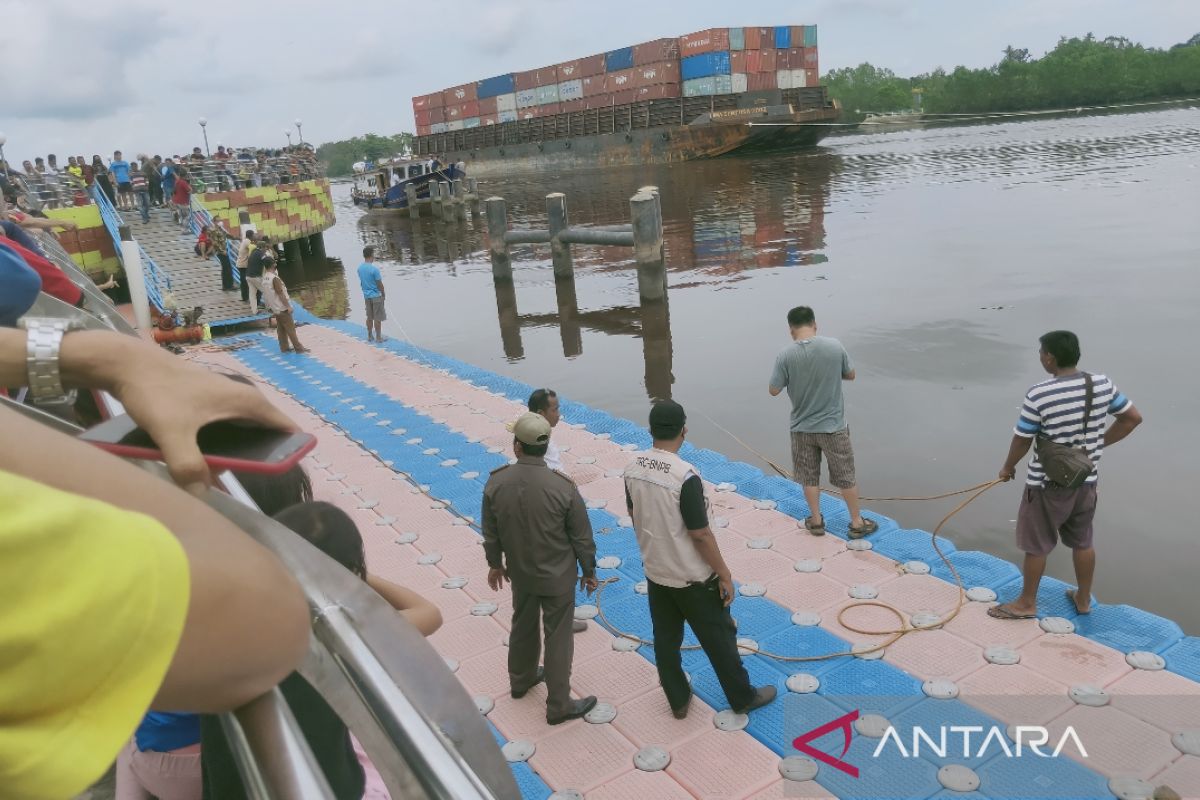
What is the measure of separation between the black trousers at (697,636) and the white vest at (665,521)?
86 millimetres

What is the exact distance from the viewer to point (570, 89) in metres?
67.2

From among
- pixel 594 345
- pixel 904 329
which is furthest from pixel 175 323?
pixel 904 329

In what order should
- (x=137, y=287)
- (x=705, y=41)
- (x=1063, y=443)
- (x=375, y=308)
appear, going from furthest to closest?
(x=705, y=41) < (x=375, y=308) < (x=137, y=287) < (x=1063, y=443)

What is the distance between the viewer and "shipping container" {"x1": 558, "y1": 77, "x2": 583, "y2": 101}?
6631cm

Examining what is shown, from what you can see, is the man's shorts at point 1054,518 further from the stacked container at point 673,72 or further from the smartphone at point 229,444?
the stacked container at point 673,72

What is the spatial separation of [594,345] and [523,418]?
33.3 feet

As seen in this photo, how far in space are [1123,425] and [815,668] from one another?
226cm

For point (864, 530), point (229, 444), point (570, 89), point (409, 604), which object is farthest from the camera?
point (570, 89)

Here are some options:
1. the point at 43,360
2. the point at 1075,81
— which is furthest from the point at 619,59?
the point at 43,360

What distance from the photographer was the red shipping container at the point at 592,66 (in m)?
64.4

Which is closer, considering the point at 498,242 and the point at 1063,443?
the point at 1063,443

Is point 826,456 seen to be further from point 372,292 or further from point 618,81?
point 618,81

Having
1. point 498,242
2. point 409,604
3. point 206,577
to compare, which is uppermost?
point 206,577

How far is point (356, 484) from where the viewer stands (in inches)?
311
